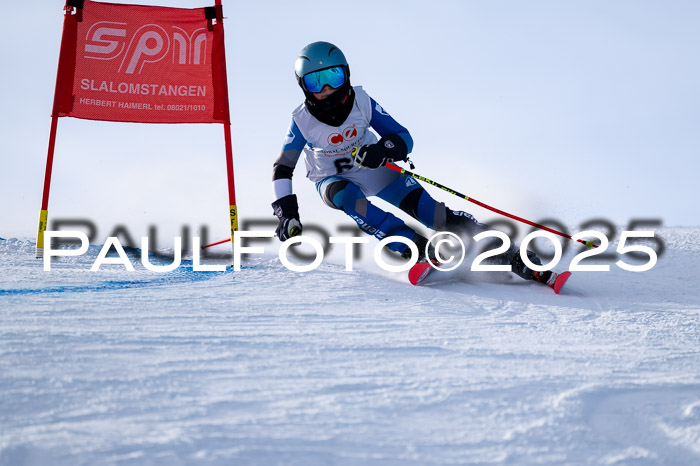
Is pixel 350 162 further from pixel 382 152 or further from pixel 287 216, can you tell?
pixel 287 216

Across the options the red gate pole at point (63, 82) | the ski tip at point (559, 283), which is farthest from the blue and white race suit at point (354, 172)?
the red gate pole at point (63, 82)

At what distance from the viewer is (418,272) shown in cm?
362

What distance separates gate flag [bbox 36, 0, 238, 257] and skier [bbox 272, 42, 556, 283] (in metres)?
0.92

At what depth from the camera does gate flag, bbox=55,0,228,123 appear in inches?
187

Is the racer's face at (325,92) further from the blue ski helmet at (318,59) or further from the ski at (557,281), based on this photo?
the ski at (557,281)

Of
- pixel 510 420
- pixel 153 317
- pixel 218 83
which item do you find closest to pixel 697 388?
pixel 510 420

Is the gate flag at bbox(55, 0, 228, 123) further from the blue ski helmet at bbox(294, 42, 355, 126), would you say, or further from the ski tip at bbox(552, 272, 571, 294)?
the ski tip at bbox(552, 272, 571, 294)

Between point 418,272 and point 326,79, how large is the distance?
126cm

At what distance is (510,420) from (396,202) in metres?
2.69

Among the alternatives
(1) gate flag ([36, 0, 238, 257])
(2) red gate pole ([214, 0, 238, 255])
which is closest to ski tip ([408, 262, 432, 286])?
(2) red gate pole ([214, 0, 238, 255])

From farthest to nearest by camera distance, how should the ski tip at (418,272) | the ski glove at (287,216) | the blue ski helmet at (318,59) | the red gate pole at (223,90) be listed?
the red gate pole at (223,90)
the ski glove at (287,216)
the blue ski helmet at (318,59)
the ski tip at (418,272)

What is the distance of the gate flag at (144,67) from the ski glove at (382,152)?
4.90 ft

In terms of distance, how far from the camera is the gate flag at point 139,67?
187 inches

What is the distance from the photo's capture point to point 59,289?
325 centimetres
